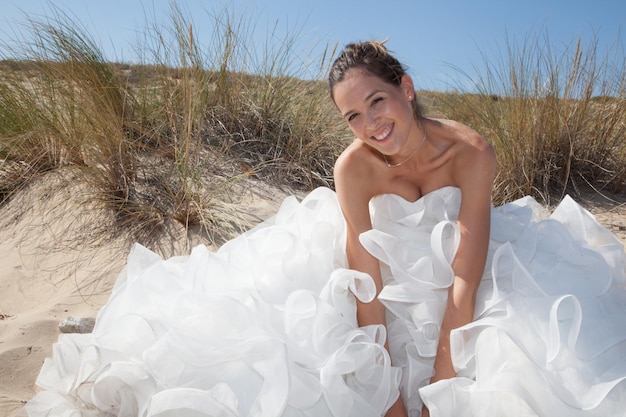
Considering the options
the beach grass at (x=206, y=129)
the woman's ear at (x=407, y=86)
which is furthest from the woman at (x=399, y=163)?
the beach grass at (x=206, y=129)

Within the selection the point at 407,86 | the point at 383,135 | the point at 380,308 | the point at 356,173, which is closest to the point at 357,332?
the point at 380,308

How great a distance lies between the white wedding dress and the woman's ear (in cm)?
45

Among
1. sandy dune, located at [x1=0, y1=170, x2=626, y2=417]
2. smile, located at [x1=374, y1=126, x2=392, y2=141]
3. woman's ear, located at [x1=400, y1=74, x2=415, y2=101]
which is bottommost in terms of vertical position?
sandy dune, located at [x1=0, y1=170, x2=626, y2=417]

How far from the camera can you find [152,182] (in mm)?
3857

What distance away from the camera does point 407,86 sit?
2.19 meters

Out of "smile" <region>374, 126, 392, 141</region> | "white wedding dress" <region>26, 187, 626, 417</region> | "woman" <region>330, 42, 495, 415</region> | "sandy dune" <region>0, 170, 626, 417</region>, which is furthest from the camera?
"sandy dune" <region>0, 170, 626, 417</region>

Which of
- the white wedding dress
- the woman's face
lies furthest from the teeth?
the white wedding dress

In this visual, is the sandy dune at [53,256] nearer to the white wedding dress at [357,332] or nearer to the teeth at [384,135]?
the white wedding dress at [357,332]

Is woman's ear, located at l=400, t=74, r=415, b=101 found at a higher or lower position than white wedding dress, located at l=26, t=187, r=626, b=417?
higher

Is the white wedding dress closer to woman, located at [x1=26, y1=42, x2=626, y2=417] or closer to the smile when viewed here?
woman, located at [x1=26, y1=42, x2=626, y2=417]

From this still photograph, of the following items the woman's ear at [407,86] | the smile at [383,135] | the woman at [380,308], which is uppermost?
the woman's ear at [407,86]

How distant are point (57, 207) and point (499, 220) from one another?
10.1 ft

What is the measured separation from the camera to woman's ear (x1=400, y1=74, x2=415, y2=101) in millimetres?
2172

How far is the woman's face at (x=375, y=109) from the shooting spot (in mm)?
2055
